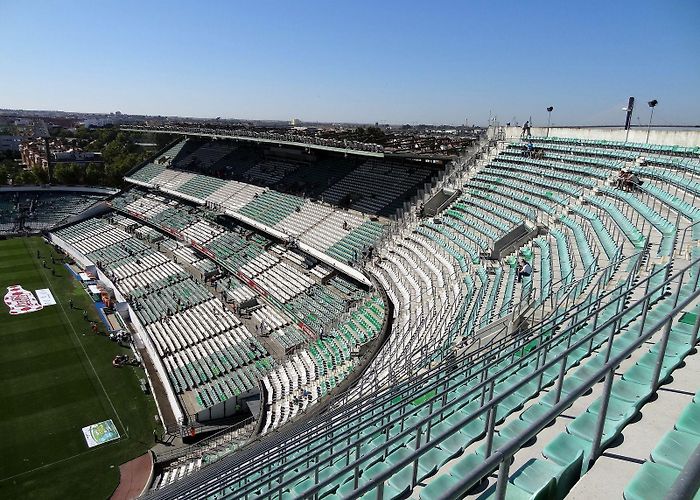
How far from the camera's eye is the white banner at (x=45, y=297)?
31045 mm

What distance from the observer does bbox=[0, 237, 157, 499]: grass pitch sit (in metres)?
16.4

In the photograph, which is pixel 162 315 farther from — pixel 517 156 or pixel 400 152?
pixel 517 156

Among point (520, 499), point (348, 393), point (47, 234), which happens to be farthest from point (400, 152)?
point (47, 234)

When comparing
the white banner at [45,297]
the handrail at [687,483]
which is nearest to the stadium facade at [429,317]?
the handrail at [687,483]

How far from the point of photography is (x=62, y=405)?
20.3 m

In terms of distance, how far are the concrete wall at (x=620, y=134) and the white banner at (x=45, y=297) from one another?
Result: 3263cm

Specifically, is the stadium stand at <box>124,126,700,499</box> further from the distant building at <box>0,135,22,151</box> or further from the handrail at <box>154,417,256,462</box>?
the distant building at <box>0,135,22,151</box>

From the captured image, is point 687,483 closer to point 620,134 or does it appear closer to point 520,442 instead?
point 520,442

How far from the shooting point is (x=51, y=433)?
18531mm

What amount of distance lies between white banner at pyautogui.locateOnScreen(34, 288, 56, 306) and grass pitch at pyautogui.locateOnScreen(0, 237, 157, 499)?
949 millimetres

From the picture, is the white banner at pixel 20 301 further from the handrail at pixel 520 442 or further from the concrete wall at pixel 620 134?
the handrail at pixel 520 442

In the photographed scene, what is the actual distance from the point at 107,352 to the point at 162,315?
3902 mm

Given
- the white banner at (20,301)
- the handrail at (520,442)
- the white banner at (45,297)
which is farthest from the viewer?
the white banner at (45,297)

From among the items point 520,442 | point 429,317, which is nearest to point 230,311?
point 429,317
